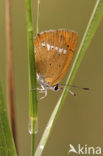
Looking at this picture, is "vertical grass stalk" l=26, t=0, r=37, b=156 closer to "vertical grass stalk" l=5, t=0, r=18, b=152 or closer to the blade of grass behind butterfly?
the blade of grass behind butterfly

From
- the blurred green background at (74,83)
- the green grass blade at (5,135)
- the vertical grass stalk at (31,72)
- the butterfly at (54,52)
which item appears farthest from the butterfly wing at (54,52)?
the blurred green background at (74,83)

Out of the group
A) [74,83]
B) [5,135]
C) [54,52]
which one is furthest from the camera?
[74,83]

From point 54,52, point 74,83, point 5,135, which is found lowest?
point 74,83

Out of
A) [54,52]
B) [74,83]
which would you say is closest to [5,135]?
[54,52]

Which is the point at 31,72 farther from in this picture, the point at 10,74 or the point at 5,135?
the point at 10,74

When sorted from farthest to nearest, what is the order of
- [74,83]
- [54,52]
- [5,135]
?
[74,83] < [54,52] < [5,135]

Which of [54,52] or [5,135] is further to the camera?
[54,52]

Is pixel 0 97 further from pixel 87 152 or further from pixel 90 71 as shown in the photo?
pixel 90 71

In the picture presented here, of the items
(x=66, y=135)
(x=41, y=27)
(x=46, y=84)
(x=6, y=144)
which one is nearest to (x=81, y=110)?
(x=66, y=135)
